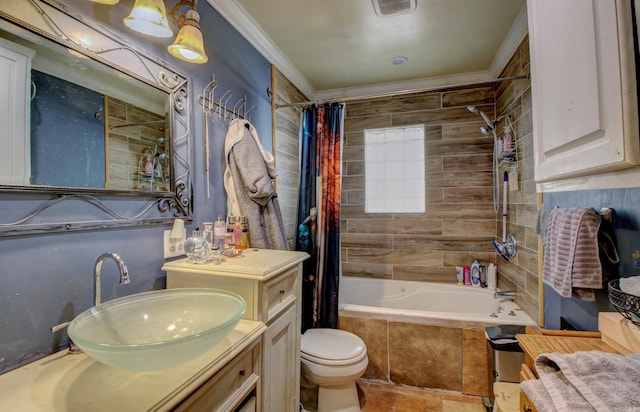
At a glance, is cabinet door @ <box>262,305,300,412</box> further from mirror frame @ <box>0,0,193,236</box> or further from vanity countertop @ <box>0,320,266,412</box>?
mirror frame @ <box>0,0,193,236</box>

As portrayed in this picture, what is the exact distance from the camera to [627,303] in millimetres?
757

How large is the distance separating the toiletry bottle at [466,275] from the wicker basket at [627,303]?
79.8 inches

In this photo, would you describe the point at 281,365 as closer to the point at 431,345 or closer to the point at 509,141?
the point at 431,345

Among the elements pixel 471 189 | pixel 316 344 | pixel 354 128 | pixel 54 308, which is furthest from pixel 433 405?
pixel 354 128

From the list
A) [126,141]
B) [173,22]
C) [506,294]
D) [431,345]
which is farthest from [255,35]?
[506,294]

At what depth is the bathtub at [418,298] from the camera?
7.45 ft

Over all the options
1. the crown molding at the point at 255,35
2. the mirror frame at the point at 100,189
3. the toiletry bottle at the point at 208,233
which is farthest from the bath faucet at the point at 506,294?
the crown molding at the point at 255,35

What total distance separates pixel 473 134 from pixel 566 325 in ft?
6.23

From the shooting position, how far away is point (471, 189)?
9.04 ft

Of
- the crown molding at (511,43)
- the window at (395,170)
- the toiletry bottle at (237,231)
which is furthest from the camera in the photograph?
the window at (395,170)

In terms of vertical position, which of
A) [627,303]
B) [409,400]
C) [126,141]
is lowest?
[409,400]

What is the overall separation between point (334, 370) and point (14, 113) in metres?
1.76

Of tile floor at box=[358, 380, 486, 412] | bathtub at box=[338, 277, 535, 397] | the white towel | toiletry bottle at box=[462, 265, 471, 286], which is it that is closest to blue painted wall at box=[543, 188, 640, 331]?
the white towel

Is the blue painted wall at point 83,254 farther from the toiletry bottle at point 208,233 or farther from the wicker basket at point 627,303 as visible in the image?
the wicker basket at point 627,303
